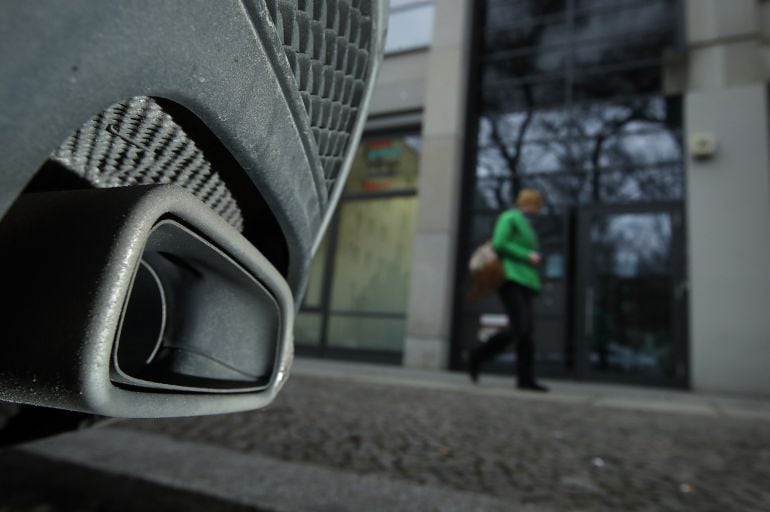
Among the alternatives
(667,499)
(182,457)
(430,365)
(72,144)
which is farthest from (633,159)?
(72,144)

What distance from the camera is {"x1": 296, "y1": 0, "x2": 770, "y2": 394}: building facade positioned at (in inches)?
262

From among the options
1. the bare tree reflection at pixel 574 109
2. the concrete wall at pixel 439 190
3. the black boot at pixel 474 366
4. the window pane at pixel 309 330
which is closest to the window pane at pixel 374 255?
the window pane at pixel 309 330

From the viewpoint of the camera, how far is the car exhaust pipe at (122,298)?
0.51 meters

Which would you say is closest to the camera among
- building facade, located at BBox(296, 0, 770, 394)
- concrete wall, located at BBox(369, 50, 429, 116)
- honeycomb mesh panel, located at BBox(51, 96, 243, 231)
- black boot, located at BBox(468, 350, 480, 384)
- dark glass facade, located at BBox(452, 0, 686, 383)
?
honeycomb mesh panel, located at BBox(51, 96, 243, 231)

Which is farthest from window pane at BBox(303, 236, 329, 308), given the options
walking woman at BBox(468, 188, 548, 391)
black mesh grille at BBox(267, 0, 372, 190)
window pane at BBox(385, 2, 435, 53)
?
black mesh grille at BBox(267, 0, 372, 190)

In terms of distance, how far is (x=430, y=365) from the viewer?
24.6 feet

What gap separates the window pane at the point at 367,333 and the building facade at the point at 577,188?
0.07ft

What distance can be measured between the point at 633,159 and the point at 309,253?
740 centimetres

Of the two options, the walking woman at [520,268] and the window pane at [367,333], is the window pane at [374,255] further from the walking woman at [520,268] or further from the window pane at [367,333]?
the walking woman at [520,268]

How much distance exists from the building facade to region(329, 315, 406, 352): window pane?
0.02 metres

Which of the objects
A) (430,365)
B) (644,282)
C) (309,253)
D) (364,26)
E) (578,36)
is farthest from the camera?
(578,36)

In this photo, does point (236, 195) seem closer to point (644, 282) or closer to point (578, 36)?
point (644, 282)

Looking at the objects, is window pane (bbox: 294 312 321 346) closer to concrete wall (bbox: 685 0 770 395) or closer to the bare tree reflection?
the bare tree reflection

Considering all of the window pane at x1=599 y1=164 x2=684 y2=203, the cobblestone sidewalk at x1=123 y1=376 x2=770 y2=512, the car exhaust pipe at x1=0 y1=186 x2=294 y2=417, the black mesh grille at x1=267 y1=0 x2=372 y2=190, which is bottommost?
the cobblestone sidewalk at x1=123 y1=376 x2=770 y2=512
